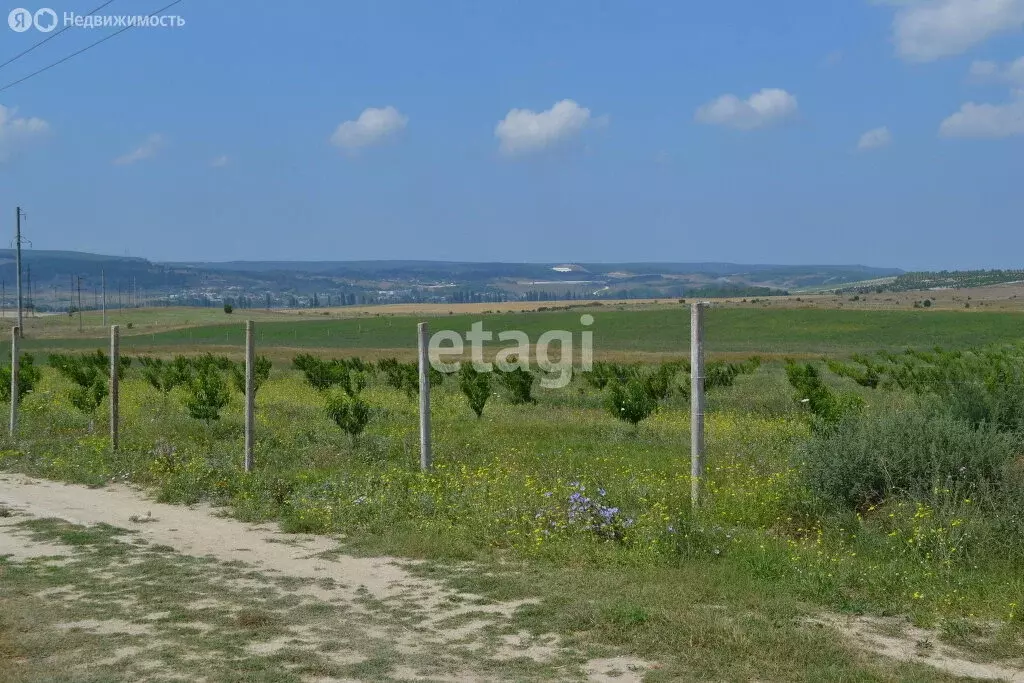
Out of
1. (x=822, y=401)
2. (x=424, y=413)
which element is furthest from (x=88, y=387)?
(x=822, y=401)

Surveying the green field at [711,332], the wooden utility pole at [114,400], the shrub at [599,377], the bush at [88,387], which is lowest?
the green field at [711,332]

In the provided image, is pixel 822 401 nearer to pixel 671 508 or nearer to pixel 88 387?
pixel 671 508

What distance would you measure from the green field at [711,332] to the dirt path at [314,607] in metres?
52.6

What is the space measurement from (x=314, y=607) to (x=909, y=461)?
506 centimetres

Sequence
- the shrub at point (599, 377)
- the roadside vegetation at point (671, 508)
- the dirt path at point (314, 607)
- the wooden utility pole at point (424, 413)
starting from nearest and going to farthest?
the dirt path at point (314, 607) < the roadside vegetation at point (671, 508) < the wooden utility pole at point (424, 413) < the shrub at point (599, 377)

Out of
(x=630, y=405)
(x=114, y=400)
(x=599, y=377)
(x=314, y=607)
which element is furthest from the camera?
(x=599, y=377)

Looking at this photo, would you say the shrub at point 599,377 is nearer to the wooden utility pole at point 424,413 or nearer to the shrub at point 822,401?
the shrub at point 822,401

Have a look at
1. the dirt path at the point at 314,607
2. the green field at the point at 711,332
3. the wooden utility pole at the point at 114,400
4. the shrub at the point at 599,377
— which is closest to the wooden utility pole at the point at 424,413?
the dirt path at the point at 314,607

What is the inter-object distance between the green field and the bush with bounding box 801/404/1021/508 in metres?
52.2

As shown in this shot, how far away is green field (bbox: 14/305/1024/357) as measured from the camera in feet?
235

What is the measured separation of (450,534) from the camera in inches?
346

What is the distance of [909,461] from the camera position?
8453 mm

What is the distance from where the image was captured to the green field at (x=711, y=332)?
71750mm

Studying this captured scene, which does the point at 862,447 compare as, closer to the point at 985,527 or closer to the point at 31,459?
the point at 985,527
